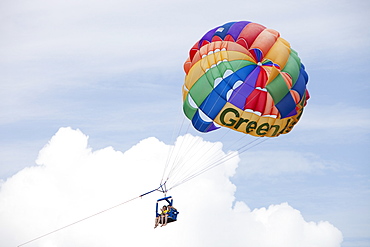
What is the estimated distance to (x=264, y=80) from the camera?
5238cm

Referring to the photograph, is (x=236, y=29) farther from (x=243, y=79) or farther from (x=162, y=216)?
(x=162, y=216)

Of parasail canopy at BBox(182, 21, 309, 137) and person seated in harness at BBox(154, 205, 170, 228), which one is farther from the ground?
parasail canopy at BBox(182, 21, 309, 137)

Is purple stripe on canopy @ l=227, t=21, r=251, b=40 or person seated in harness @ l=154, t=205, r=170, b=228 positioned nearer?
person seated in harness @ l=154, t=205, r=170, b=228

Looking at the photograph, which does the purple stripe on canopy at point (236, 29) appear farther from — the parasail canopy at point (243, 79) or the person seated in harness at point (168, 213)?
the person seated in harness at point (168, 213)

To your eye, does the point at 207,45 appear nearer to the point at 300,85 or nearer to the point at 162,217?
the point at 300,85

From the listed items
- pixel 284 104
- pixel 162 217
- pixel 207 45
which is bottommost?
pixel 162 217

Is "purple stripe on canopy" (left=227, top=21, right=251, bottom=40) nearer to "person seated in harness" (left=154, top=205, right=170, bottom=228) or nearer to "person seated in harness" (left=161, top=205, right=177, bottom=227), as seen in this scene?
"person seated in harness" (left=161, top=205, right=177, bottom=227)

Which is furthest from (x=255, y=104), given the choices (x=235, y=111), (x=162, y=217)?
(x=162, y=217)

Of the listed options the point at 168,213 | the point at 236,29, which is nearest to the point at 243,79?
the point at 236,29

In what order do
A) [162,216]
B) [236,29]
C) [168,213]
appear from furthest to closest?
1. [236,29]
2. [162,216]
3. [168,213]

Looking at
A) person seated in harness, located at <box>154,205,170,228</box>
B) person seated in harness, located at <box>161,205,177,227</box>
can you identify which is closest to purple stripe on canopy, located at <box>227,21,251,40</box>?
person seated in harness, located at <box>161,205,177,227</box>

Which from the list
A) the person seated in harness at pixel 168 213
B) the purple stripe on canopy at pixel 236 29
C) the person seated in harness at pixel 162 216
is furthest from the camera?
the purple stripe on canopy at pixel 236 29

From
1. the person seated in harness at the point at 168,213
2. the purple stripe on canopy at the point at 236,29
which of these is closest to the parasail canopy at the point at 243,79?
the purple stripe on canopy at the point at 236,29

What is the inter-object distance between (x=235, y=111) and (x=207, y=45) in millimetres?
3742
